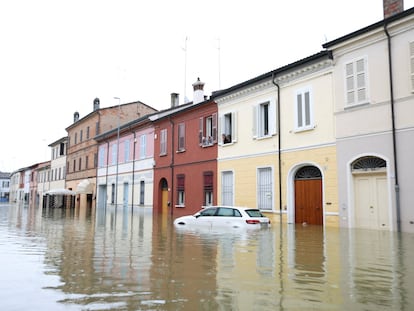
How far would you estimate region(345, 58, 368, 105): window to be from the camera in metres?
16.0

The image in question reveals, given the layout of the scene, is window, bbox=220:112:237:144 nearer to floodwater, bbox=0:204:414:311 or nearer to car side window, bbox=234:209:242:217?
car side window, bbox=234:209:242:217

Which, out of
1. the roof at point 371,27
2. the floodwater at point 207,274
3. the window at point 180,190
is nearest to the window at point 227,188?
the window at point 180,190

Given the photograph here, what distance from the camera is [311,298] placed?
5523 millimetres

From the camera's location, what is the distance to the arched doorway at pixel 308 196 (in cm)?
1798

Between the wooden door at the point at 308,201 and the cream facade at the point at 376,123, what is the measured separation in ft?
4.78

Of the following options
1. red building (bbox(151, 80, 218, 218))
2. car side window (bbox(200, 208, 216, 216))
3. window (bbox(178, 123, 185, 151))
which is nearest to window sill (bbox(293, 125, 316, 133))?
car side window (bbox(200, 208, 216, 216))

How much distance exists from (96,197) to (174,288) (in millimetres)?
36722

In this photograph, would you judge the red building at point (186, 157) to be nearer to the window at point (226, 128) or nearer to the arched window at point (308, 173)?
the window at point (226, 128)

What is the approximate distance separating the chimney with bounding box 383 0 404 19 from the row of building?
0.04 metres

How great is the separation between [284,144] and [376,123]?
4.88 meters

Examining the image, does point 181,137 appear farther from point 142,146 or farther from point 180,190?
point 142,146

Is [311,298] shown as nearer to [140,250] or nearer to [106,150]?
[140,250]

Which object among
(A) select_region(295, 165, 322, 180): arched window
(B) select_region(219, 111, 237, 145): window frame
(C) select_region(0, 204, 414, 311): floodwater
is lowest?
(C) select_region(0, 204, 414, 311): floodwater

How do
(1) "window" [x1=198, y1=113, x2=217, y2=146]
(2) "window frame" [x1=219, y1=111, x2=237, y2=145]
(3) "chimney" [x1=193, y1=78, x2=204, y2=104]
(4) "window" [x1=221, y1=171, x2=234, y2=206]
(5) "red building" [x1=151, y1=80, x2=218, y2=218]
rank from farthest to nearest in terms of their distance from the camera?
(3) "chimney" [x1=193, y1=78, x2=204, y2=104], (5) "red building" [x1=151, y1=80, x2=218, y2=218], (1) "window" [x1=198, y1=113, x2=217, y2=146], (2) "window frame" [x1=219, y1=111, x2=237, y2=145], (4) "window" [x1=221, y1=171, x2=234, y2=206]
